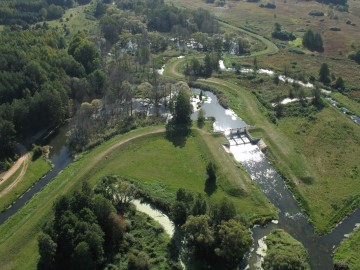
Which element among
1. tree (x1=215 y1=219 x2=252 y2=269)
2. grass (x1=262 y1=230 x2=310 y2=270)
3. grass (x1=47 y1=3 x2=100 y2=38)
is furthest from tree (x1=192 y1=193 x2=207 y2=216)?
grass (x1=47 y1=3 x2=100 y2=38)

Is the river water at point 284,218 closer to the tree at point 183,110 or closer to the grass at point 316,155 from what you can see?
the grass at point 316,155

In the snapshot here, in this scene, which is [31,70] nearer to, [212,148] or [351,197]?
[212,148]

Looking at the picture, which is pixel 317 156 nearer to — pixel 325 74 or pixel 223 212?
pixel 223 212

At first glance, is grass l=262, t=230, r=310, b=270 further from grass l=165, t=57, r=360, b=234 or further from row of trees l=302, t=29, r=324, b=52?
row of trees l=302, t=29, r=324, b=52

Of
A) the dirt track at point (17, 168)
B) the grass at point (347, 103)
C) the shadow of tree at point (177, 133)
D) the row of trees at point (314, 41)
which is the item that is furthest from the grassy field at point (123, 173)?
the row of trees at point (314, 41)

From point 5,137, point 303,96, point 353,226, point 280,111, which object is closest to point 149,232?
point 353,226

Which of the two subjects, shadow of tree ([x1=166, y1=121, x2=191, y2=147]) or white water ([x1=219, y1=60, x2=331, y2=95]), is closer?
shadow of tree ([x1=166, y1=121, x2=191, y2=147])

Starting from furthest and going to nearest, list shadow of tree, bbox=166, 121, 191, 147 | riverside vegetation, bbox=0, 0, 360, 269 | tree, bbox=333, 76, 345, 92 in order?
1. tree, bbox=333, 76, 345, 92
2. shadow of tree, bbox=166, 121, 191, 147
3. riverside vegetation, bbox=0, 0, 360, 269
